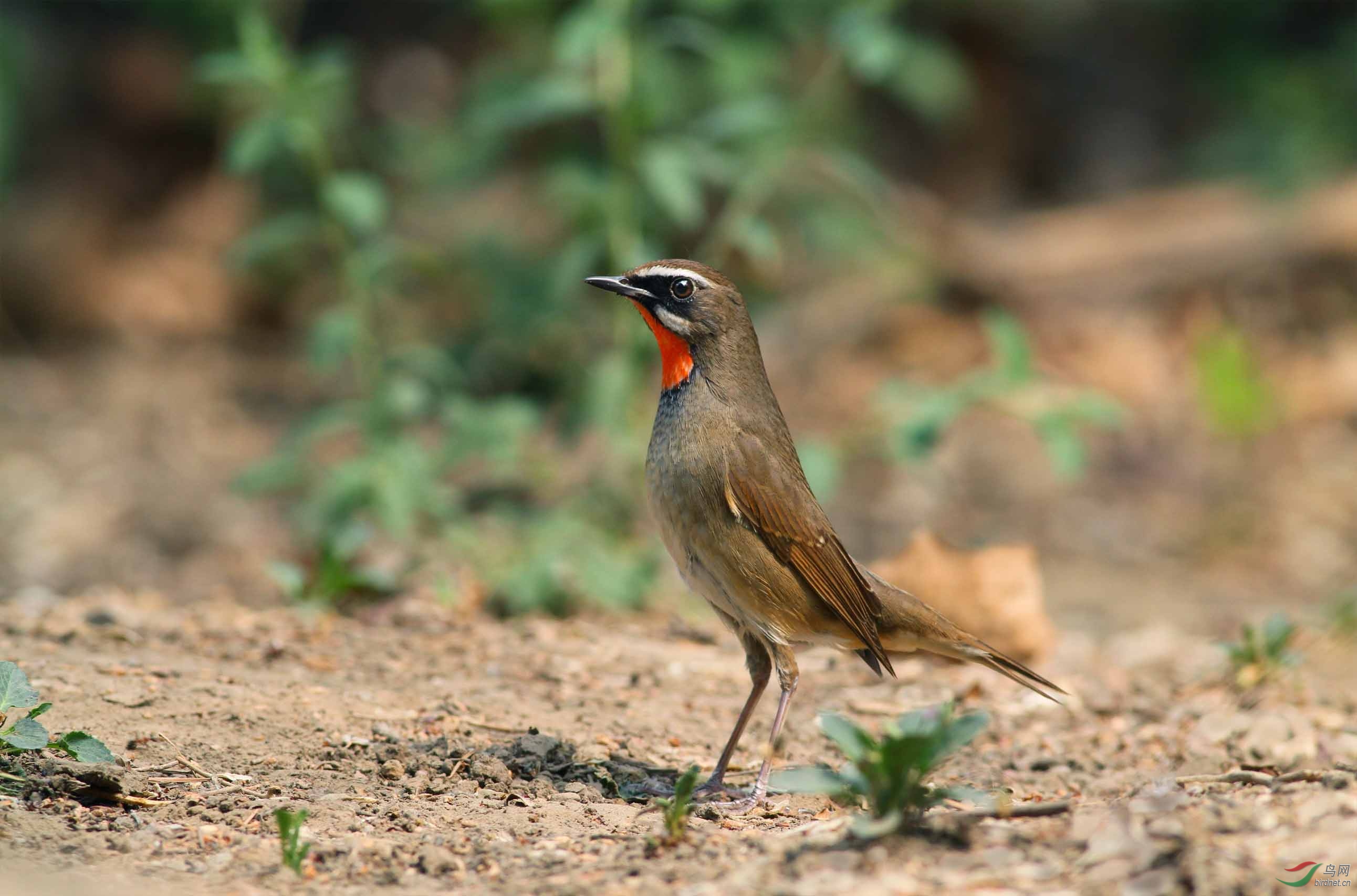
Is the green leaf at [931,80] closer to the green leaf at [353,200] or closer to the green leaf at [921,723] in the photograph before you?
the green leaf at [353,200]

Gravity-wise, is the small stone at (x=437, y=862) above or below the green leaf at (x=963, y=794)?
below

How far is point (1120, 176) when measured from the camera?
15.8 meters

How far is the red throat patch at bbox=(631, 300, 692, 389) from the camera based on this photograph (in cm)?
550

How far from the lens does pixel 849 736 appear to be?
153 inches

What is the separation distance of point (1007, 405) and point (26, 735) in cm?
488

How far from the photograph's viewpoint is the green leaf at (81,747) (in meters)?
4.15

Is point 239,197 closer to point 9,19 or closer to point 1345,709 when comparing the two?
point 9,19

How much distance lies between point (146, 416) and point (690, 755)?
735 centimetres

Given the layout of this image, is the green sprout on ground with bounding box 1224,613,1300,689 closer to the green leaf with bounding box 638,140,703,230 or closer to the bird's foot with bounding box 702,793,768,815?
the bird's foot with bounding box 702,793,768,815

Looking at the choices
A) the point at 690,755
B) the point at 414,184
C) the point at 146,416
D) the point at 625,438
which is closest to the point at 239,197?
the point at 414,184

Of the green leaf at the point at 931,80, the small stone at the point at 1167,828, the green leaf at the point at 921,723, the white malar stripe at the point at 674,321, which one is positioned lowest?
the small stone at the point at 1167,828

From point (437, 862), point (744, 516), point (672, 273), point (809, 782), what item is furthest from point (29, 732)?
point (672, 273)

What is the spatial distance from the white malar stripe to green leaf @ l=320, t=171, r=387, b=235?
81.9 inches

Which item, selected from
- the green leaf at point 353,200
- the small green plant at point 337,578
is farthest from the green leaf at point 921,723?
the green leaf at point 353,200
